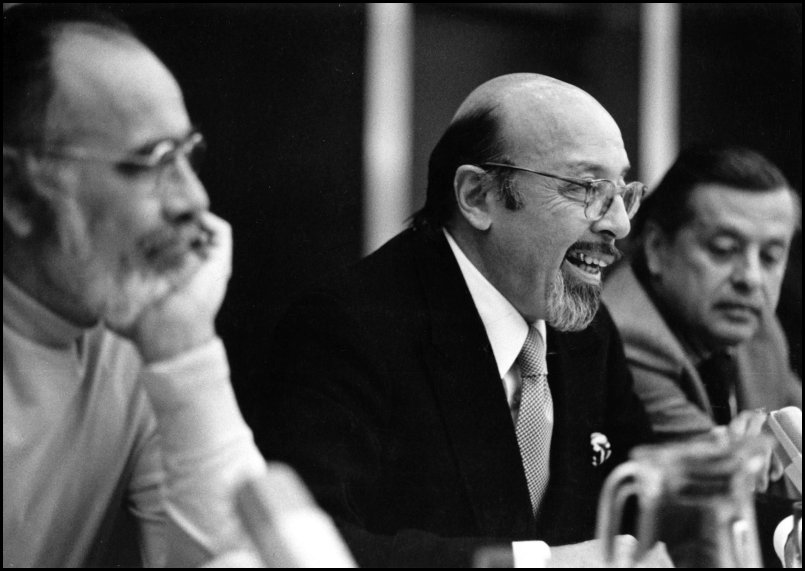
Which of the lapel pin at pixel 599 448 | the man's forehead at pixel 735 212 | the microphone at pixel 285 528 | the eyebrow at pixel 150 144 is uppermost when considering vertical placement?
the eyebrow at pixel 150 144

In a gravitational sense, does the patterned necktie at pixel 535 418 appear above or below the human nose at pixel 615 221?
below

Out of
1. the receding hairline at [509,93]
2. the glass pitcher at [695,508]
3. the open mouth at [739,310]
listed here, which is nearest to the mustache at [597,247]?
the receding hairline at [509,93]

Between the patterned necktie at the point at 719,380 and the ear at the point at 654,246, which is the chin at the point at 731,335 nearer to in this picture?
the patterned necktie at the point at 719,380

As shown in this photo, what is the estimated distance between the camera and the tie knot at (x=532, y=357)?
1865mm

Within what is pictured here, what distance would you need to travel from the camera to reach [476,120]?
72.9 inches

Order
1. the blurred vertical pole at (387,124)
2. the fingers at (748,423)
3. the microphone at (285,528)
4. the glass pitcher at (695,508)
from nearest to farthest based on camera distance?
the microphone at (285,528) < the glass pitcher at (695,508) < the blurred vertical pole at (387,124) < the fingers at (748,423)

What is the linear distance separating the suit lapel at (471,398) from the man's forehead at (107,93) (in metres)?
0.55

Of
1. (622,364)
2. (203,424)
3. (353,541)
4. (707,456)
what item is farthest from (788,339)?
(203,424)

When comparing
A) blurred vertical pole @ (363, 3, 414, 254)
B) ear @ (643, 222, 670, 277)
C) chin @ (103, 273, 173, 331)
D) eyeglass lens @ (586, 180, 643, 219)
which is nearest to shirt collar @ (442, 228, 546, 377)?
blurred vertical pole @ (363, 3, 414, 254)

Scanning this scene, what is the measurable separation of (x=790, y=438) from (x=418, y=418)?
0.67m

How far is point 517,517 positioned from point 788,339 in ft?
2.74

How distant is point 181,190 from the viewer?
1470 millimetres

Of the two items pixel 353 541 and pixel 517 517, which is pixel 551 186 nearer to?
pixel 517 517

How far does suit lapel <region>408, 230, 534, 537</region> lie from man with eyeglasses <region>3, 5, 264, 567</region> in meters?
0.44
